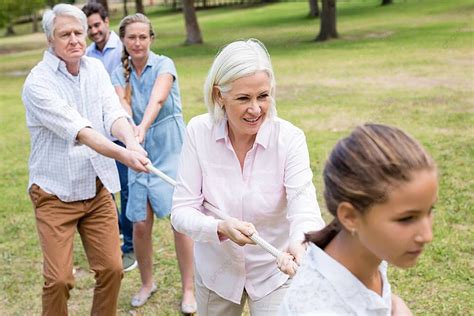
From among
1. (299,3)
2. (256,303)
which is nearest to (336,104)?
(256,303)

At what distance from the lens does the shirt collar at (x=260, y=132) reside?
3256 mm

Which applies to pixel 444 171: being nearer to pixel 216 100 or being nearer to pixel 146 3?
pixel 216 100

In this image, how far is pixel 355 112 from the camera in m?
12.2

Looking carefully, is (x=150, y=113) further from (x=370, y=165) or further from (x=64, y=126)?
(x=370, y=165)

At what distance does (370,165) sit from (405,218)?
0.15 meters

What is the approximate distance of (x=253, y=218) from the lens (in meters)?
3.30

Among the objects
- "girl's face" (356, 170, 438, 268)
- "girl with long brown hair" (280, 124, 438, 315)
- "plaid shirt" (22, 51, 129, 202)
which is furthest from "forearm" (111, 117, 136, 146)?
"girl's face" (356, 170, 438, 268)

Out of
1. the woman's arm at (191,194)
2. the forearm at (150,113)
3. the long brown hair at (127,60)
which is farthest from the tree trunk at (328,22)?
the woman's arm at (191,194)

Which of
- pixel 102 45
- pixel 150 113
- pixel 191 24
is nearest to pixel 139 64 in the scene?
pixel 150 113

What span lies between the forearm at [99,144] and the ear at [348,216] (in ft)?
8.07

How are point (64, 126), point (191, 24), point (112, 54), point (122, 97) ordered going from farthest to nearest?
point (191, 24) < point (112, 54) < point (122, 97) < point (64, 126)

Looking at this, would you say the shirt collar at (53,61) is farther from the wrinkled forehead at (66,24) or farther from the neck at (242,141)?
the neck at (242,141)

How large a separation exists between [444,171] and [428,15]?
2488 centimetres

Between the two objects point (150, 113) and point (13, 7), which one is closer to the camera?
point (150, 113)
